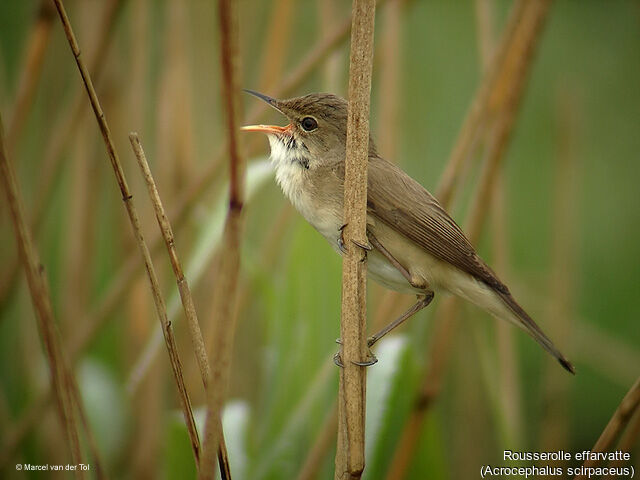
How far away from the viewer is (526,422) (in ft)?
12.6

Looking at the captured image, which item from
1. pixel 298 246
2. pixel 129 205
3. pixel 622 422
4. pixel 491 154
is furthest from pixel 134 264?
pixel 622 422

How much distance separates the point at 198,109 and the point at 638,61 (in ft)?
9.19

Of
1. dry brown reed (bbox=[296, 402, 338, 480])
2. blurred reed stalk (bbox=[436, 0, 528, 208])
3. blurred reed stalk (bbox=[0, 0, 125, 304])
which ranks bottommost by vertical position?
dry brown reed (bbox=[296, 402, 338, 480])

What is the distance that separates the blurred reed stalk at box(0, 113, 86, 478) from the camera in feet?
4.94

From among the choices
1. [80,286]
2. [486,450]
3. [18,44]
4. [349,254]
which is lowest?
[486,450]

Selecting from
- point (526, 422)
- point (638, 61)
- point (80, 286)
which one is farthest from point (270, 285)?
point (638, 61)

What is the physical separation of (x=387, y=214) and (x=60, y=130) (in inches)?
51.0

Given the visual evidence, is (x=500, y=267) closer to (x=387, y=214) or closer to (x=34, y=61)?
(x=387, y=214)

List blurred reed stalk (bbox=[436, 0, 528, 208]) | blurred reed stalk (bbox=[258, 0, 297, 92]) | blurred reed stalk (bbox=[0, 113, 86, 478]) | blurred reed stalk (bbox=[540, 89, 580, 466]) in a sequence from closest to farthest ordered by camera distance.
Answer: blurred reed stalk (bbox=[0, 113, 86, 478]), blurred reed stalk (bbox=[436, 0, 528, 208]), blurred reed stalk (bbox=[258, 0, 297, 92]), blurred reed stalk (bbox=[540, 89, 580, 466])

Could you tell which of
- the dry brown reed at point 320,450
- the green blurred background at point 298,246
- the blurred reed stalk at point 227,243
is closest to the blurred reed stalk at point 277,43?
the green blurred background at point 298,246

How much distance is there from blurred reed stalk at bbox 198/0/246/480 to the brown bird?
0.95m

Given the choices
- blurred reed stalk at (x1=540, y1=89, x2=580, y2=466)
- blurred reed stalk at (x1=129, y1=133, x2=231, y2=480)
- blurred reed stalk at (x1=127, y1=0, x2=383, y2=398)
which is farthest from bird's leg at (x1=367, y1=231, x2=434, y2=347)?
blurred reed stalk at (x1=540, y1=89, x2=580, y2=466)

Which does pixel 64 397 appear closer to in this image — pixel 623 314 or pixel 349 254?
pixel 349 254

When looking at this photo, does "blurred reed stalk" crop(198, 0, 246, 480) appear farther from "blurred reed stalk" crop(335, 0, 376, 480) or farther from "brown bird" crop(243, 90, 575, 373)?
"brown bird" crop(243, 90, 575, 373)
